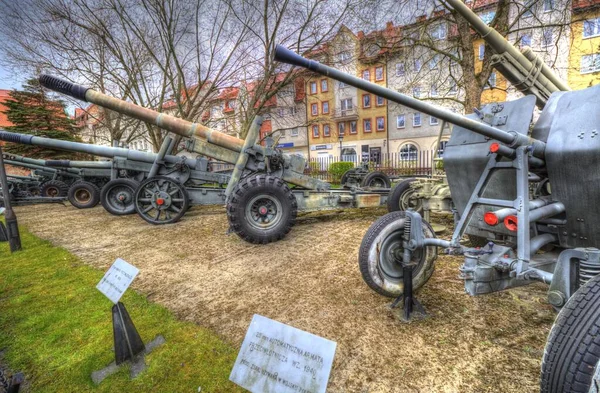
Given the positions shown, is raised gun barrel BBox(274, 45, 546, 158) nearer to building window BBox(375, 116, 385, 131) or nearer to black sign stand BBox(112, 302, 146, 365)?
black sign stand BBox(112, 302, 146, 365)

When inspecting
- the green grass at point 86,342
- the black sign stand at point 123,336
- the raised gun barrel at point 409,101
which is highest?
the raised gun barrel at point 409,101

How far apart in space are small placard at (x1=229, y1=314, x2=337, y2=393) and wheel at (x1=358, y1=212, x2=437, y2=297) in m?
1.39

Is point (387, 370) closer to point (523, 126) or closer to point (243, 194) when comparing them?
point (523, 126)

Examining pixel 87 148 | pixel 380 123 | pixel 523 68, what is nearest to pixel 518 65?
pixel 523 68

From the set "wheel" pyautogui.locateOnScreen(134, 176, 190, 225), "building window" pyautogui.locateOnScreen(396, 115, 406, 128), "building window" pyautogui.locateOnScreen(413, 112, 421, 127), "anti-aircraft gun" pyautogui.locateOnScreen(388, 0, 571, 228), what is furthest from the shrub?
"anti-aircraft gun" pyautogui.locateOnScreen(388, 0, 571, 228)

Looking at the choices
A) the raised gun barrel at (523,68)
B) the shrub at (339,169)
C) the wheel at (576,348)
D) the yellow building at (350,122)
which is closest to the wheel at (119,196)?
the raised gun barrel at (523,68)

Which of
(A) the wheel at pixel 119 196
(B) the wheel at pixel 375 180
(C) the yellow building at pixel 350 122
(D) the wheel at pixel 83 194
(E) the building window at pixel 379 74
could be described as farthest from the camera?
(C) the yellow building at pixel 350 122

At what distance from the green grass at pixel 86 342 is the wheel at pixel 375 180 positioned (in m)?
7.09

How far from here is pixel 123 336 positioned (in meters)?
1.99

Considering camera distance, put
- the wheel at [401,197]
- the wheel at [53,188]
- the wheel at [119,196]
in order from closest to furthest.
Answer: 1. the wheel at [401,197]
2. the wheel at [119,196]
3. the wheel at [53,188]

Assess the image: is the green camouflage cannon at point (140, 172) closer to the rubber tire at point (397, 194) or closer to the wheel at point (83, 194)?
→ the wheel at point (83, 194)

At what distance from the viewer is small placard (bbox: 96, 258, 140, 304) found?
75.7 inches

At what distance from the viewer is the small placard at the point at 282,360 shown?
3.66 feet

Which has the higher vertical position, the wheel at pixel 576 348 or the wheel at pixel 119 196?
the wheel at pixel 119 196
